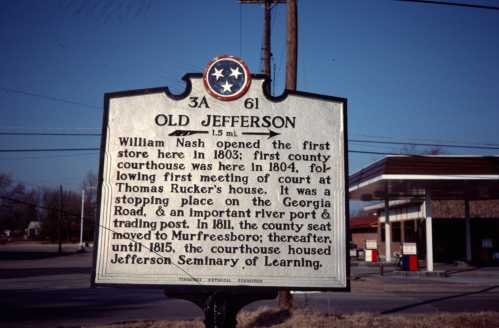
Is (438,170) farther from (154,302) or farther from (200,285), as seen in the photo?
(200,285)

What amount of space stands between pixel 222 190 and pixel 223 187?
1.2 inches

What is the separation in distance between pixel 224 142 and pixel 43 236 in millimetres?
90756

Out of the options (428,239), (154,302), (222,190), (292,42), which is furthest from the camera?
(428,239)

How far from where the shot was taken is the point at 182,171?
435cm

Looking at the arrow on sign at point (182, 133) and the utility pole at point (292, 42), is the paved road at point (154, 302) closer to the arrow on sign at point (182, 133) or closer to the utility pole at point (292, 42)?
the utility pole at point (292, 42)

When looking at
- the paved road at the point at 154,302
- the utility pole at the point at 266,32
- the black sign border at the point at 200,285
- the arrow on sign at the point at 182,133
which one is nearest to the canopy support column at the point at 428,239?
the paved road at the point at 154,302

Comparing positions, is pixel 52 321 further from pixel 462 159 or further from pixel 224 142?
pixel 462 159

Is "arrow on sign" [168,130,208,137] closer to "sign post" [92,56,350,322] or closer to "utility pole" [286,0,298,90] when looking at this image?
"sign post" [92,56,350,322]

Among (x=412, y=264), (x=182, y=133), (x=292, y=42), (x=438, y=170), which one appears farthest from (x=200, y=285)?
(x=412, y=264)

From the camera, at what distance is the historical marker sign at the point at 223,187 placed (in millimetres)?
4203

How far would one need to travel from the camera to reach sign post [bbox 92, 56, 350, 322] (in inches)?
165

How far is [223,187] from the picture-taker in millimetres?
4328

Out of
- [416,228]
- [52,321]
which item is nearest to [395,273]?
[416,228]

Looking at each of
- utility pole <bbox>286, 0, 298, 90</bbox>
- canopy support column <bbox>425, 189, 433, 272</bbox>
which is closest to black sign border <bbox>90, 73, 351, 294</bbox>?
utility pole <bbox>286, 0, 298, 90</bbox>
